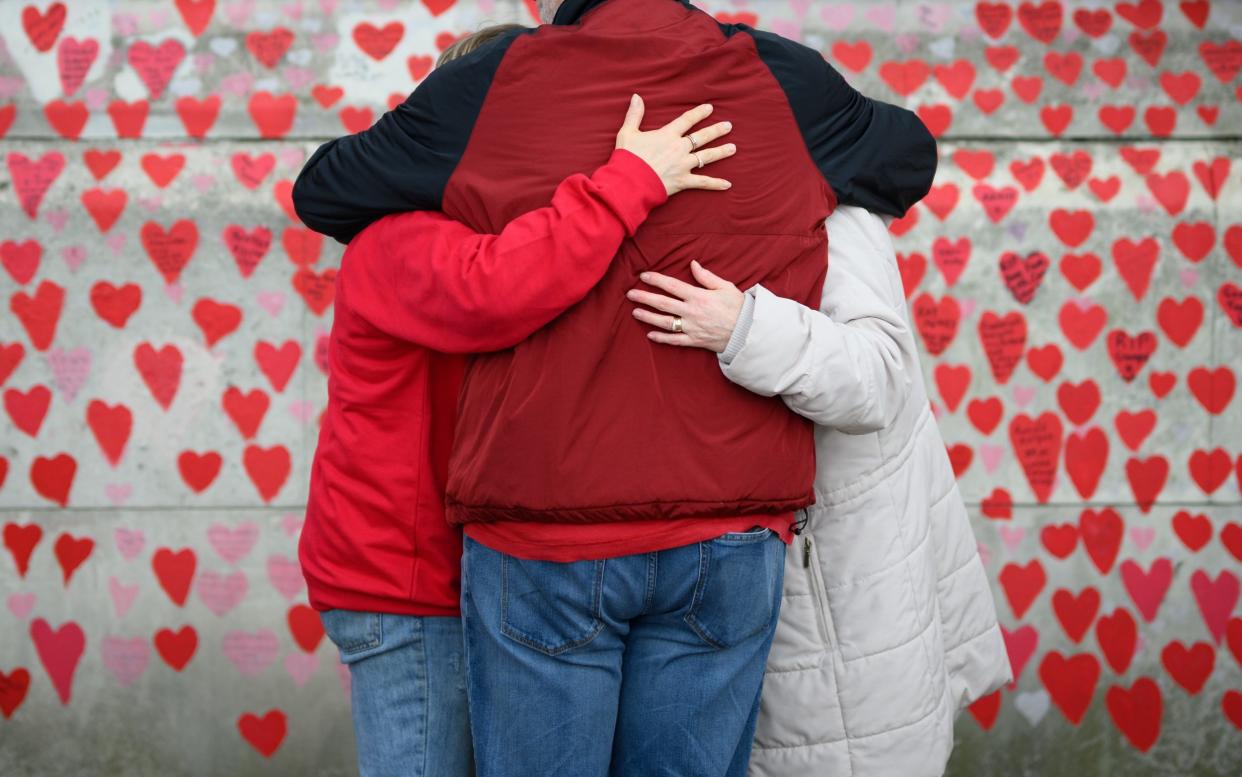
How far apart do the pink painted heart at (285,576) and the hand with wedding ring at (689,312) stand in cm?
206

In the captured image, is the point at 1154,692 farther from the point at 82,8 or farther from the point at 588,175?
the point at 82,8

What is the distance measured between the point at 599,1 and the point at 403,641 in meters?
1.02

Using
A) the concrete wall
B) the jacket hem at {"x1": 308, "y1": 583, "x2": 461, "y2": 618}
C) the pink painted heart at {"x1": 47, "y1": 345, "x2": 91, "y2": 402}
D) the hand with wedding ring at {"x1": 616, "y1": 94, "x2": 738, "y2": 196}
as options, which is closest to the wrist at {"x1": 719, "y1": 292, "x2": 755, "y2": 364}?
the hand with wedding ring at {"x1": 616, "y1": 94, "x2": 738, "y2": 196}

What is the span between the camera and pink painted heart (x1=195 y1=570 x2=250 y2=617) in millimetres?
3441

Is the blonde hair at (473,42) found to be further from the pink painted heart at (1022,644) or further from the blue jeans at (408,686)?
Answer: the pink painted heart at (1022,644)

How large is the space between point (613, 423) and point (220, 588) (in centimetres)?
216

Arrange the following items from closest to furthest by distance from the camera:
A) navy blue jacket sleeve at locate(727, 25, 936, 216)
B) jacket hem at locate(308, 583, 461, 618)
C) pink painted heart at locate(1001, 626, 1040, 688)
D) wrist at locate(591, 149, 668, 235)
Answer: wrist at locate(591, 149, 668, 235), navy blue jacket sleeve at locate(727, 25, 936, 216), jacket hem at locate(308, 583, 461, 618), pink painted heart at locate(1001, 626, 1040, 688)

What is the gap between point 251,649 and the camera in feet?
11.4

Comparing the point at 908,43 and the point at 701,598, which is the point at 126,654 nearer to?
the point at 701,598

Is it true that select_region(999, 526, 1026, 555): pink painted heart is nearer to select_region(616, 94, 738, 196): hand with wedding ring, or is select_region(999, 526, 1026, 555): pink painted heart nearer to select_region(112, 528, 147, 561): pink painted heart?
select_region(616, 94, 738, 196): hand with wedding ring

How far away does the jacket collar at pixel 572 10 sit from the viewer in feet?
5.91

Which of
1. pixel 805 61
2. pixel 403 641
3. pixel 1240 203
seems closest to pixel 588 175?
pixel 805 61

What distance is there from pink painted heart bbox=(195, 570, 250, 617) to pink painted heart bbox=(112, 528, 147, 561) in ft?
0.61

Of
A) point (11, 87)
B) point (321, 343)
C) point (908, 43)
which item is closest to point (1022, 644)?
point (908, 43)
